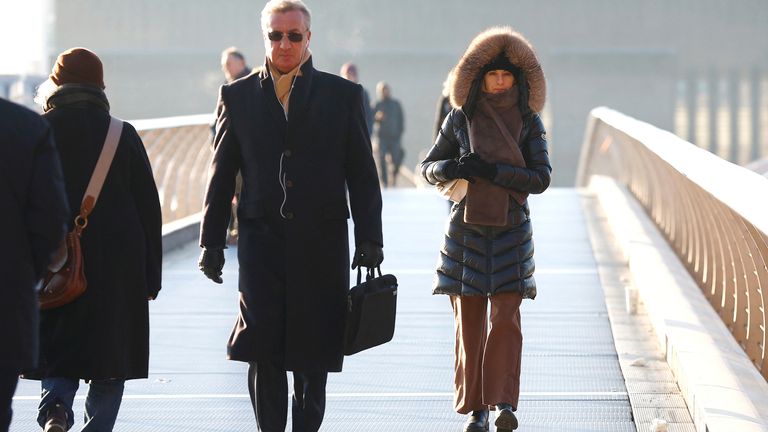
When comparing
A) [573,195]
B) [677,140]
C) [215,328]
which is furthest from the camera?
[573,195]

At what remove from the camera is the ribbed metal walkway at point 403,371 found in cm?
636

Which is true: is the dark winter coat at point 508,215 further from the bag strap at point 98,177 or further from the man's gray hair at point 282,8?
the bag strap at point 98,177

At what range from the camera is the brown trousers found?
5.78 meters

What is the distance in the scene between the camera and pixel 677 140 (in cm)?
788

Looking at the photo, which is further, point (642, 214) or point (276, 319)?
point (642, 214)

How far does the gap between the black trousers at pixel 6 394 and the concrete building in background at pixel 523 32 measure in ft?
167

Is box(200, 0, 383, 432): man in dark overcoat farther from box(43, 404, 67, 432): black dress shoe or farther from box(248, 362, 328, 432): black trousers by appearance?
box(43, 404, 67, 432): black dress shoe

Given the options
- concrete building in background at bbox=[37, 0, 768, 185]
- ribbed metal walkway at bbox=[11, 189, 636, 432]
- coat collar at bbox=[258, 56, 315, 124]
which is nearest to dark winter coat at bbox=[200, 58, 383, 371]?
coat collar at bbox=[258, 56, 315, 124]

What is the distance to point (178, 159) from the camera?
1451 cm

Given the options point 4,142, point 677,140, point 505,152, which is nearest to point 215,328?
point 677,140

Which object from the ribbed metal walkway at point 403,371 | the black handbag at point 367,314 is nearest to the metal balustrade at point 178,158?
the ribbed metal walkway at point 403,371

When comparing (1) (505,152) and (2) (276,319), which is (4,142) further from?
(1) (505,152)

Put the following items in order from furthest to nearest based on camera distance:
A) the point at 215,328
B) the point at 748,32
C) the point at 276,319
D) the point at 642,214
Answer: the point at 748,32, the point at 642,214, the point at 215,328, the point at 276,319

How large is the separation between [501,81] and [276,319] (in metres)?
1.26
